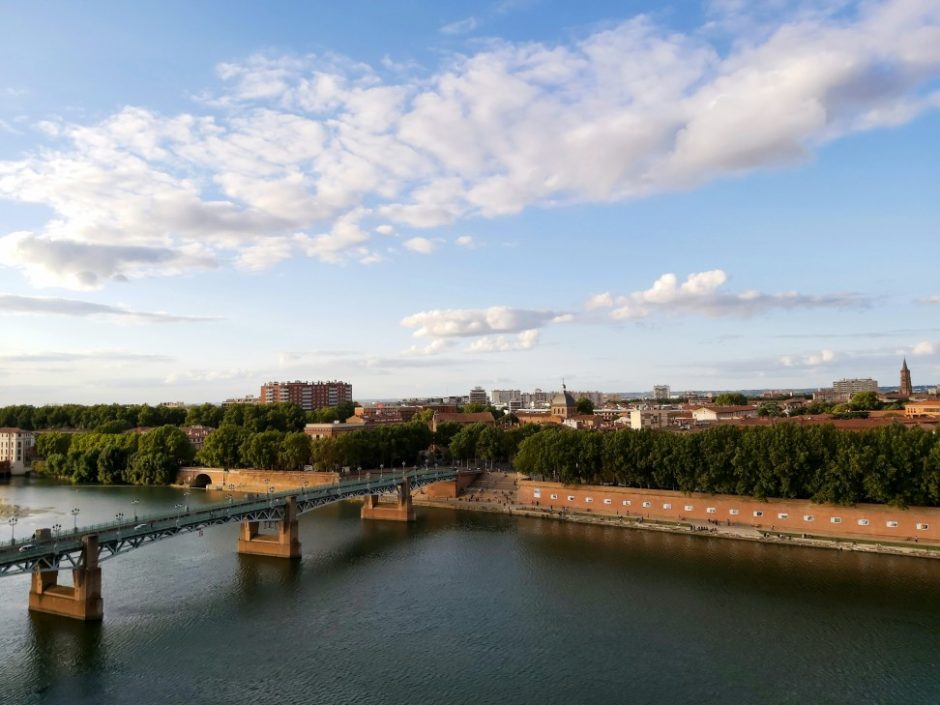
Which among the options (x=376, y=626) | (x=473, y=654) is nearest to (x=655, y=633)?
(x=473, y=654)

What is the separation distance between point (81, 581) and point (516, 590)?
938 inches

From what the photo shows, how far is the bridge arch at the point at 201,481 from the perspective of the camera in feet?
303

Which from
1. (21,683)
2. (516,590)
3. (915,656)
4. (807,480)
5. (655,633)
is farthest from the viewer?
(807,480)

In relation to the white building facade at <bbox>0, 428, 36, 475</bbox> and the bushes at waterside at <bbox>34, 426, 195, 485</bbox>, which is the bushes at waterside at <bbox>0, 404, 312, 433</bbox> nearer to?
the white building facade at <bbox>0, 428, 36, 475</bbox>

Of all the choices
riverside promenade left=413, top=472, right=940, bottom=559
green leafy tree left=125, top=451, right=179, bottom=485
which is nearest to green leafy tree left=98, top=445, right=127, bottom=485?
green leafy tree left=125, top=451, right=179, bottom=485

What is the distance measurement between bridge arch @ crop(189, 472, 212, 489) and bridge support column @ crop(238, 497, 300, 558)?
1717 inches

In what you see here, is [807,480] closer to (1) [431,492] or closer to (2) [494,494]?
(2) [494,494]

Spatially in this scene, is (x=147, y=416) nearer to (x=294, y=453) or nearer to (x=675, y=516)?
(x=294, y=453)

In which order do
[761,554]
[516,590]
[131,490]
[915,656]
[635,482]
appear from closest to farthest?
[915,656] → [516,590] → [761,554] → [635,482] → [131,490]

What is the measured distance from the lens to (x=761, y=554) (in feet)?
163

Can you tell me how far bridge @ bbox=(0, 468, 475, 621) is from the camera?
116 ft

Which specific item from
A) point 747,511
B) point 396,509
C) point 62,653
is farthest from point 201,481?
point 747,511

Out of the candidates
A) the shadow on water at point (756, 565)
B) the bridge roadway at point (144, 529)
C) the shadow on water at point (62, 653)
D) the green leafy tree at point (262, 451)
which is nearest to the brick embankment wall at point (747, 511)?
the shadow on water at point (756, 565)

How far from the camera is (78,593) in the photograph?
118ft
